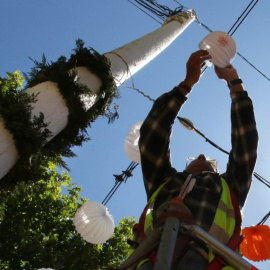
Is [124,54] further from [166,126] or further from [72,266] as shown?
[72,266]

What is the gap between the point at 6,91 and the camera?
2.57 metres

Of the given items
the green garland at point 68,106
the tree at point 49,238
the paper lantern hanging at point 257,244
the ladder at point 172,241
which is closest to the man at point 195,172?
the green garland at point 68,106

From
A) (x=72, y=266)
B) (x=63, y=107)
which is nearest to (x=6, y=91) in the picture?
(x=63, y=107)

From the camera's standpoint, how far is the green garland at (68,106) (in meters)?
2.39

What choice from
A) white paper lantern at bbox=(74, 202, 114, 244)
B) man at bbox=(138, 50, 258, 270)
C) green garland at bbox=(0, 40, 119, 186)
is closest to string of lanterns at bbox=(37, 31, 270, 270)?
white paper lantern at bbox=(74, 202, 114, 244)

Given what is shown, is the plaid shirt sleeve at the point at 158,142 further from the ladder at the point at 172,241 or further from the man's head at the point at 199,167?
the ladder at the point at 172,241

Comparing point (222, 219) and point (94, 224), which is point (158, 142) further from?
point (94, 224)

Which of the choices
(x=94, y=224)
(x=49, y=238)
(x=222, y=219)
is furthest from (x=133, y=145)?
(x=49, y=238)

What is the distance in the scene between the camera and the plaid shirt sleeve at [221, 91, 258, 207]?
2.57 meters

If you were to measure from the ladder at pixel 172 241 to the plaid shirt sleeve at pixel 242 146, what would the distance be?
37.2 inches

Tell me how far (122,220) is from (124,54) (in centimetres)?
708

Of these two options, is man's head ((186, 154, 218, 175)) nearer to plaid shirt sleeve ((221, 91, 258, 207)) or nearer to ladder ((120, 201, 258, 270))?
plaid shirt sleeve ((221, 91, 258, 207))

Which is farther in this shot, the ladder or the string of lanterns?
the string of lanterns

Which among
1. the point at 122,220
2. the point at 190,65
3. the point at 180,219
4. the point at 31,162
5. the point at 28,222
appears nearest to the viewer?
the point at 180,219
